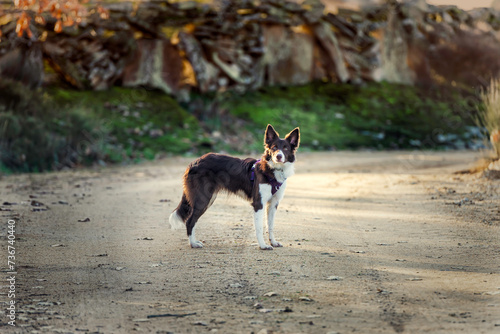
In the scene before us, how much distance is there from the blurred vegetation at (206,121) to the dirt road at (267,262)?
3800mm

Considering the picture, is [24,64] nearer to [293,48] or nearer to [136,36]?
[136,36]

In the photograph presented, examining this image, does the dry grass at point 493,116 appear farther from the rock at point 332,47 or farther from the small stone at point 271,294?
the rock at point 332,47

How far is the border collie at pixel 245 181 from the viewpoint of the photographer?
7.50m

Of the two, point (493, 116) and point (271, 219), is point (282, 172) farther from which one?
point (493, 116)

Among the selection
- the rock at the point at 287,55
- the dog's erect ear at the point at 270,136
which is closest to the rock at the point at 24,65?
the rock at the point at 287,55

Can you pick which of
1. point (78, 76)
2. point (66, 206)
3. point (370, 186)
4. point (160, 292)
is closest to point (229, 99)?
point (78, 76)

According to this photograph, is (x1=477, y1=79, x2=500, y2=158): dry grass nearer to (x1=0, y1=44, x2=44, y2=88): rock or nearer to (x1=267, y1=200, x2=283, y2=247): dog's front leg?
(x1=267, y1=200, x2=283, y2=247): dog's front leg

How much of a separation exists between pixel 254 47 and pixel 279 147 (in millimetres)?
17468

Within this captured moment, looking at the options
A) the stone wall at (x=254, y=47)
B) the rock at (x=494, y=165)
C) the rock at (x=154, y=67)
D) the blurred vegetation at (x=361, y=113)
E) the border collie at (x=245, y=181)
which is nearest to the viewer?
the border collie at (x=245, y=181)

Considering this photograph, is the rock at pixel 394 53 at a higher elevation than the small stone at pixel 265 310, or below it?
below

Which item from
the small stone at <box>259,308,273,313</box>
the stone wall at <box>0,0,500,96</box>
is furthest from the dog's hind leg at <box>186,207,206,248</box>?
the stone wall at <box>0,0,500,96</box>

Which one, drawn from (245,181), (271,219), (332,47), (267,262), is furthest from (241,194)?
(332,47)

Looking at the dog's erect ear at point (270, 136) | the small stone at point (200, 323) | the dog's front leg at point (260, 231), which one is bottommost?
the dog's front leg at point (260, 231)

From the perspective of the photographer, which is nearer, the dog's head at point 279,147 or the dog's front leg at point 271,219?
the dog's head at point 279,147
